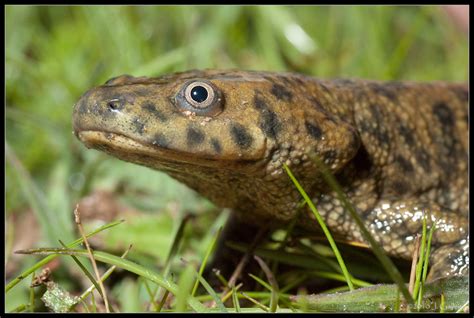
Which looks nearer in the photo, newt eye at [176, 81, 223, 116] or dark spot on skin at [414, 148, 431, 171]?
newt eye at [176, 81, 223, 116]

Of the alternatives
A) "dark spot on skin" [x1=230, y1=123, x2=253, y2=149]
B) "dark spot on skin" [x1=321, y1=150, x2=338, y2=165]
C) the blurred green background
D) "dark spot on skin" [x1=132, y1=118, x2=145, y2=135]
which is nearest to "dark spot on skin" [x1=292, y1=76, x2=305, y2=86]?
"dark spot on skin" [x1=321, y1=150, x2=338, y2=165]

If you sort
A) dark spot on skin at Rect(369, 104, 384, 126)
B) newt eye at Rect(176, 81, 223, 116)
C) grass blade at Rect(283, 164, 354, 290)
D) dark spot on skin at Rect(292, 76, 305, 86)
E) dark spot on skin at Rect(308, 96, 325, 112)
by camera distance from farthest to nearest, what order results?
1. dark spot on skin at Rect(369, 104, 384, 126)
2. dark spot on skin at Rect(292, 76, 305, 86)
3. dark spot on skin at Rect(308, 96, 325, 112)
4. newt eye at Rect(176, 81, 223, 116)
5. grass blade at Rect(283, 164, 354, 290)

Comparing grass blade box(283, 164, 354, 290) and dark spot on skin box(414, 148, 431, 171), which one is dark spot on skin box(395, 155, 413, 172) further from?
grass blade box(283, 164, 354, 290)

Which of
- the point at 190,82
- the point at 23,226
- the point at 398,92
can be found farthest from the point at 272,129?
the point at 23,226

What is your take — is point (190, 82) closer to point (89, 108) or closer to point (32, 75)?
point (89, 108)

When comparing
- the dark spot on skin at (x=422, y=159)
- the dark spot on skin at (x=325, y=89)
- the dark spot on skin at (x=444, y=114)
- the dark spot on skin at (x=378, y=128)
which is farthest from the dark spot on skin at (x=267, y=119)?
the dark spot on skin at (x=444, y=114)

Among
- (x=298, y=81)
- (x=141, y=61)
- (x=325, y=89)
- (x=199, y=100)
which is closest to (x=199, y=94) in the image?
(x=199, y=100)

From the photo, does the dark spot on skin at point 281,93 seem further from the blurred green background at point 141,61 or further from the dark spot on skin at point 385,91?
the blurred green background at point 141,61
